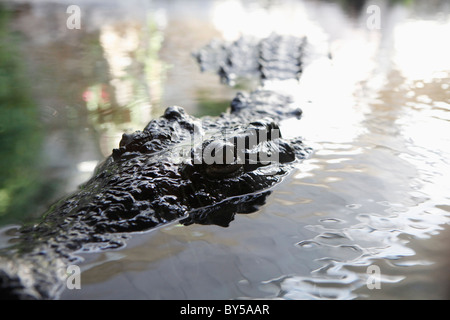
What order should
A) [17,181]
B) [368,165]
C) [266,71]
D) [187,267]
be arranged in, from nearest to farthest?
[187,267] → [17,181] → [368,165] → [266,71]

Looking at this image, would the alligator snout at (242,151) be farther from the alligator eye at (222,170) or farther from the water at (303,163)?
the water at (303,163)

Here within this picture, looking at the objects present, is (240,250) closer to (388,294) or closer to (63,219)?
(388,294)

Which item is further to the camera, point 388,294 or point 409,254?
point 409,254

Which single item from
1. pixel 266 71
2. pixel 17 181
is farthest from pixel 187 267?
pixel 266 71

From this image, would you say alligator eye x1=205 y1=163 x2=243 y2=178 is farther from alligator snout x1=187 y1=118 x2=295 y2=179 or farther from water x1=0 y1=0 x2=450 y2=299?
water x1=0 y1=0 x2=450 y2=299

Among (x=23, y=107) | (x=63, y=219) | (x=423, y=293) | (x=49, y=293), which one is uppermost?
(x=23, y=107)

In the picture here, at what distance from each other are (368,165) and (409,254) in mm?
1013

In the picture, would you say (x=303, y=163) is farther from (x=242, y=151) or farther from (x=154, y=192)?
(x=154, y=192)

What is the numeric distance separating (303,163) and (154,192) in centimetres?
124

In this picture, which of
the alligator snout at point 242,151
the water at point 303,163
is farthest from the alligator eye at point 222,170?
the water at point 303,163

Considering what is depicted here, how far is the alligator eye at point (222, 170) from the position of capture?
7.10ft

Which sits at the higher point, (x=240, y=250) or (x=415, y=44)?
(x=415, y=44)

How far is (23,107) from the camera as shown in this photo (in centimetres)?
398

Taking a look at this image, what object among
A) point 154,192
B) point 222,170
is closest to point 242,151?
point 222,170
